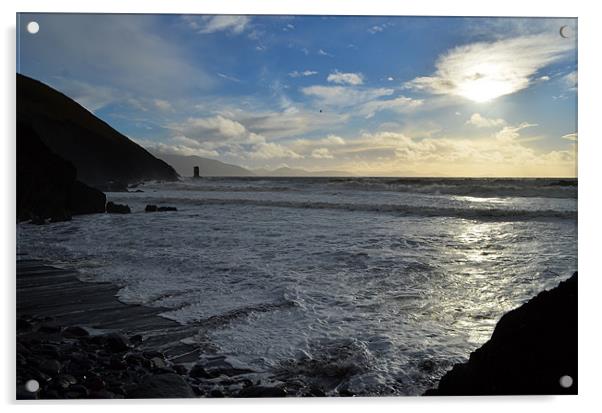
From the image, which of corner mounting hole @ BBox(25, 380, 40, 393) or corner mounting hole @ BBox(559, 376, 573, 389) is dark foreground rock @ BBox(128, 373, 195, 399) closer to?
corner mounting hole @ BBox(25, 380, 40, 393)

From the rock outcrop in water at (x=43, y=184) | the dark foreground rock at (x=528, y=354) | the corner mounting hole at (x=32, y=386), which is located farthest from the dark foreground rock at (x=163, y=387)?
the dark foreground rock at (x=528, y=354)

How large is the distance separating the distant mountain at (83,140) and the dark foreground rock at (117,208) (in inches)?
6.2

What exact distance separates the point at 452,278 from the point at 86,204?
2676 millimetres

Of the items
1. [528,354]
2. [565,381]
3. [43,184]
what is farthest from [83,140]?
[565,381]

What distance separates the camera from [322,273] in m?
2.80

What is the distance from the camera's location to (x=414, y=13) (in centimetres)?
262

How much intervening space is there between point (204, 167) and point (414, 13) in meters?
1.81

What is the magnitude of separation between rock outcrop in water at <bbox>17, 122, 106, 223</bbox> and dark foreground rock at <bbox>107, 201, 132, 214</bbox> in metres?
0.10

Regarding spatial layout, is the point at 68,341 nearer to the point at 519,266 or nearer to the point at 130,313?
the point at 130,313

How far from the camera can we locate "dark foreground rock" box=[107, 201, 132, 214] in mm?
2930

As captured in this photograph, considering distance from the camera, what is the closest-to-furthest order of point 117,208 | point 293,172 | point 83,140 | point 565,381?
1. point 565,381
2. point 83,140
3. point 293,172
4. point 117,208

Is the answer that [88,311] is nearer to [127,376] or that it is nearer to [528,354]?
[127,376]

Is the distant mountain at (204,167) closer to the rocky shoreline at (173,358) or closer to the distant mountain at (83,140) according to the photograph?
the distant mountain at (83,140)

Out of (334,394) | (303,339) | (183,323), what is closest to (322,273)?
(303,339)
